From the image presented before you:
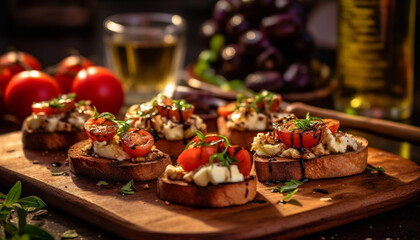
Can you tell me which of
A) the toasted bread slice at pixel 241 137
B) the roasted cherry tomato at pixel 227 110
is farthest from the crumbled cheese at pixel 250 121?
the roasted cherry tomato at pixel 227 110

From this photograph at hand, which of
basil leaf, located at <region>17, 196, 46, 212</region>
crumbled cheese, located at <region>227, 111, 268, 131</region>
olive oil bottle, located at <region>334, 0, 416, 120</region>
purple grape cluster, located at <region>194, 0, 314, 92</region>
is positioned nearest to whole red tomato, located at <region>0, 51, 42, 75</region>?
purple grape cluster, located at <region>194, 0, 314, 92</region>

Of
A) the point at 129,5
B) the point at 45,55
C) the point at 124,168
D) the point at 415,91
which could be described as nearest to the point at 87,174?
the point at 124,168

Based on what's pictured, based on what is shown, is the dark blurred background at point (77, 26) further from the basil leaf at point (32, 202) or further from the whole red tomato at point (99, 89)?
the basil leaf at point (32, 202)

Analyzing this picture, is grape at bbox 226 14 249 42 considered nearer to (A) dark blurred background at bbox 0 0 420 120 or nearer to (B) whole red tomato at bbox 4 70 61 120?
(A) dark blurred background at bbox 0 0 420 120

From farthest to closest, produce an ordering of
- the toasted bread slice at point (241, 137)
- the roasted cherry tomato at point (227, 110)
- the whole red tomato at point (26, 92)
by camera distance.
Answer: the whole red tomato at point (26, 92)
the roasted cherry tomato at point (227, 110)
the toasted bread slice at point (241, 137)

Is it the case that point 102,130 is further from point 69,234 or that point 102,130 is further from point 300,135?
point 300,135
